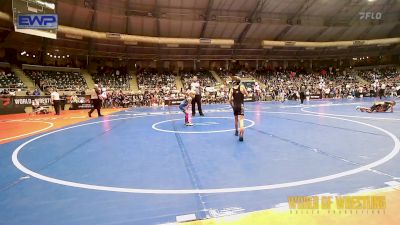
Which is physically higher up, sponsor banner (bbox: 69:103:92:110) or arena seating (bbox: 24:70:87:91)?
arena seating (bbox: 24:70:87:91)

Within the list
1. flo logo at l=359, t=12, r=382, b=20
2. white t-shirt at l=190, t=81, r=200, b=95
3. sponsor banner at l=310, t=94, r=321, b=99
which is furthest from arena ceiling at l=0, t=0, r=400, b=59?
white t-shirt at l=190, t=81, r=200, b=95

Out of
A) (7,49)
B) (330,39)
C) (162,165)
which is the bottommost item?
(162,165)

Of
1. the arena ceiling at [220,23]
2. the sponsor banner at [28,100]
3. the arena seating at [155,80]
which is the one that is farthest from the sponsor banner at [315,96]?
the sponsor banner at [28,100]

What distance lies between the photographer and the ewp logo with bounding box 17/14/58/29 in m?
19.5

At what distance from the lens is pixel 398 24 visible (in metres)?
44.1

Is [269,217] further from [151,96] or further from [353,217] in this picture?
[151,96]

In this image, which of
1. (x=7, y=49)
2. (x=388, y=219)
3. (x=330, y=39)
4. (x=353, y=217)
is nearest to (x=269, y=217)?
(x=353, y=217)

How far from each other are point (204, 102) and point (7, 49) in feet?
74.6

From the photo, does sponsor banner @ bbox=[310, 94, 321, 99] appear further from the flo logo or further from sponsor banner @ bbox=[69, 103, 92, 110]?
sponsor banner @ bbox=[69, 103, 92, 110]

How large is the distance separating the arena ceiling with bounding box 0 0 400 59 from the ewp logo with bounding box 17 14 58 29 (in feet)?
21.7

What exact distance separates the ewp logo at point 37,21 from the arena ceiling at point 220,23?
6.61m

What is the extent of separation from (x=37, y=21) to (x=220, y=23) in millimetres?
21819

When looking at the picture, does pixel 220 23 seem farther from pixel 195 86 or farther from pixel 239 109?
pixel 239 109

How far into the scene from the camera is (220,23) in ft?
117
